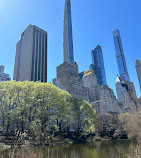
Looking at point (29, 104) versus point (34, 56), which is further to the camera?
point (34, 56)

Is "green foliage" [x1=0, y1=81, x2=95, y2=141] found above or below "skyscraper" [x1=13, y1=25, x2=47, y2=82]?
below

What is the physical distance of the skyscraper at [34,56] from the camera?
566 ft

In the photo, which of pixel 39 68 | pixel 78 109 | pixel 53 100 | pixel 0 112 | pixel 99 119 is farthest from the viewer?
pixel 39 68

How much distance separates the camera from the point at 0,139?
1273 inches

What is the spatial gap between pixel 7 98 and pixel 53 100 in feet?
38.7

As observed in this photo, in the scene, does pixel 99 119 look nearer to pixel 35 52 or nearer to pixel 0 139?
pixel 0 139

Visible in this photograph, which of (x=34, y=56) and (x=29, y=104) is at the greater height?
(x=34, y=56)

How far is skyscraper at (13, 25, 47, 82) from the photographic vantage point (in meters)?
172

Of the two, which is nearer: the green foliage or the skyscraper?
the green foliage

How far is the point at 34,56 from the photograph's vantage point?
178m

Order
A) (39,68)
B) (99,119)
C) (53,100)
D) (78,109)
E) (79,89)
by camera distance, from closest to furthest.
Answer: (53,100) < (78,109) < (99,119) < (79,89) < (39,68)

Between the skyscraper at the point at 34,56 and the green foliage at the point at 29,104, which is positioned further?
the skyscraper at the point at 34,56

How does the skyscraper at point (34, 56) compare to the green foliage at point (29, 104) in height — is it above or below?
above

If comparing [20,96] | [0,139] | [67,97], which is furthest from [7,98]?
[67,97]
